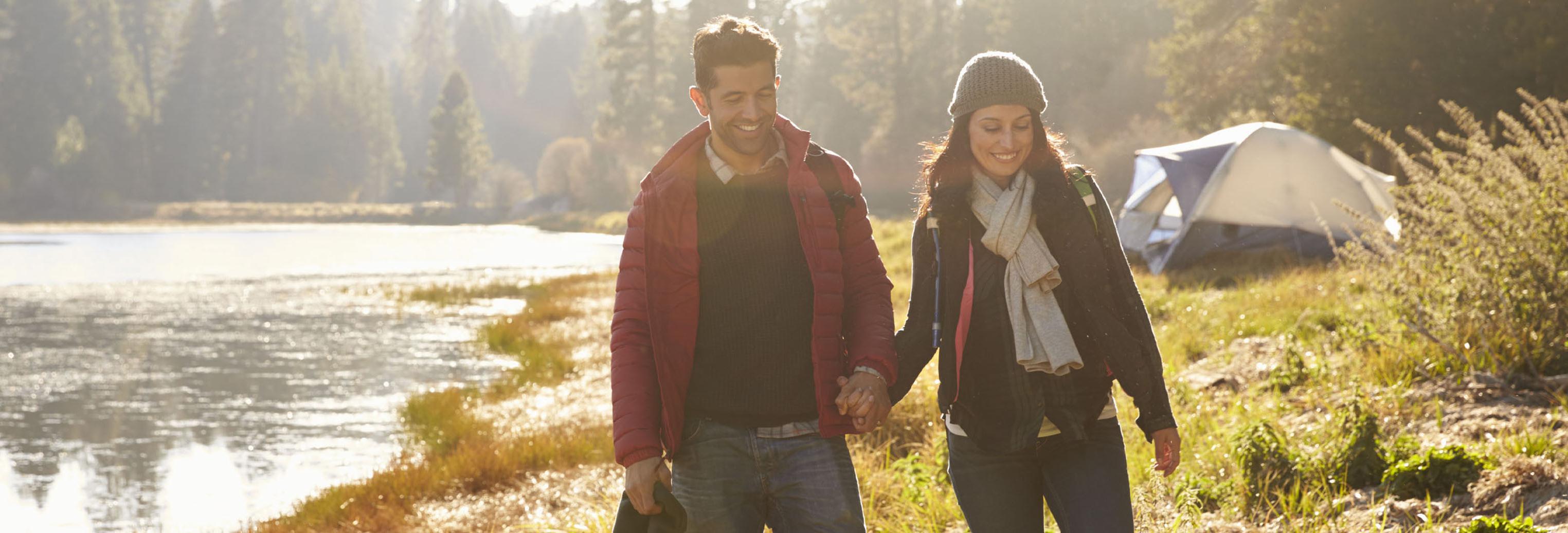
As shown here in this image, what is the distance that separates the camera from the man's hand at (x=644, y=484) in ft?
8.14

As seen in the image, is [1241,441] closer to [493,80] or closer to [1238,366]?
[1238,366]

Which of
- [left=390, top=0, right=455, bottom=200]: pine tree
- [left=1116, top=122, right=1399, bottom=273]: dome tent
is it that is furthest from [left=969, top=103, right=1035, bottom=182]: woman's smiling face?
[left=390, top=0, right=455, bottom=200]: pine tree

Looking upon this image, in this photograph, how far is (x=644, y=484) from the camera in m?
2.48

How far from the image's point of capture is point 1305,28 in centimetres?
1833

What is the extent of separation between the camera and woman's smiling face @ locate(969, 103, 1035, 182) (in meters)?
2.78

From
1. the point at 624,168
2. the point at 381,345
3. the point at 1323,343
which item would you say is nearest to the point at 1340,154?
the point at 1323,343

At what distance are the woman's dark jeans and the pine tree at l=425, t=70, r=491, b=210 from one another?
73018 millimetres

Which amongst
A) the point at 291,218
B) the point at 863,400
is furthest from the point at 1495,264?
the point at 291,218

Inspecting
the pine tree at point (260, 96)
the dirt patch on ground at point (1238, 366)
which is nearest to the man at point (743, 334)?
the dirt patch on ground at point (1238, 366)

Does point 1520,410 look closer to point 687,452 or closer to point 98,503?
point 687,452

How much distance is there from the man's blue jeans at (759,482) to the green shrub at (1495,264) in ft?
14.5

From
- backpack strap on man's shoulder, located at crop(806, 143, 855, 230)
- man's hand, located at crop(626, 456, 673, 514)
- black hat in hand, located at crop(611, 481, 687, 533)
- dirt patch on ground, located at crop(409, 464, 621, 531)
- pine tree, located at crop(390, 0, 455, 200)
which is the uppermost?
pine tree, located at crop(390, 0, 455, 200)

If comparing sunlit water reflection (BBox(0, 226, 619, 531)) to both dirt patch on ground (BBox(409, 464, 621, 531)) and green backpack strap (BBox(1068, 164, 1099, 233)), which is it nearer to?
dirt patch on ground (BBox(409, 464, 621, 531))

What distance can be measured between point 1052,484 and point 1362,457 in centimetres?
263
